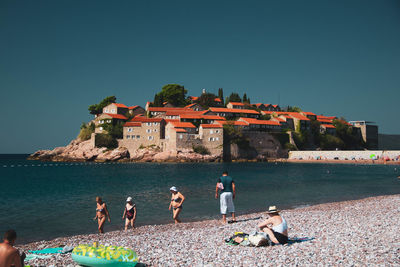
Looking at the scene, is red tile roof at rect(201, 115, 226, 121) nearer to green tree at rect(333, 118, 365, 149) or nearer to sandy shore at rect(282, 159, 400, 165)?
sandy shore at rect(282, 159, 400, 165)

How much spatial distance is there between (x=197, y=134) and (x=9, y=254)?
54.8 meters

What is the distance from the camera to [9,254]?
430 cm

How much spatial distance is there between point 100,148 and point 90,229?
5189 centimetres

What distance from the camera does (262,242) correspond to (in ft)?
20.9

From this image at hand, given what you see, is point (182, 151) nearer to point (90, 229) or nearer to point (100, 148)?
point (100, 148)

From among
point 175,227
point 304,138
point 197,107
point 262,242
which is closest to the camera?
point 262,242

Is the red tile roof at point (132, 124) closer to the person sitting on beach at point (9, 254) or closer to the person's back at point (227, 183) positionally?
the person's back at point (227, 183)

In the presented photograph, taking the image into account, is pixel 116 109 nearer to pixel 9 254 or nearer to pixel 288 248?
pixel 288 248

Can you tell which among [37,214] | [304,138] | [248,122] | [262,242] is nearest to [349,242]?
[262,242]

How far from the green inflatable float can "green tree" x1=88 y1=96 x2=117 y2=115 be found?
70.4 metres

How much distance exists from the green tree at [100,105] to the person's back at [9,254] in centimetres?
7111

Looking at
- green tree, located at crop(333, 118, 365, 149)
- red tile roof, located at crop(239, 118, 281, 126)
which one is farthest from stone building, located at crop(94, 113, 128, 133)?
green tree, located at crop(333, 118, 365, 149)

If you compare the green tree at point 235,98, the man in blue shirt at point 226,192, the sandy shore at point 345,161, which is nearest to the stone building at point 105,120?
the green tree at point 235,98

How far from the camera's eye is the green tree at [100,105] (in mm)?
72625
